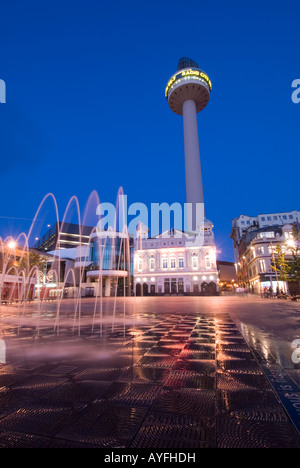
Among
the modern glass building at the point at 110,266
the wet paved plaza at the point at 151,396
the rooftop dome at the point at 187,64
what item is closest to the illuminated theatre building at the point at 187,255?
the modern glass building at the point at 110,266

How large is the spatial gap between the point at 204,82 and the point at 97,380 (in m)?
103

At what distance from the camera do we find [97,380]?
409 centimetres

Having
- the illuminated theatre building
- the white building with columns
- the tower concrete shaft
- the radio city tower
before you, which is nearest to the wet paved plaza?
the illuminated theatre building

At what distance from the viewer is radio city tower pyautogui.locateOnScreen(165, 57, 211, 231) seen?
251 feet

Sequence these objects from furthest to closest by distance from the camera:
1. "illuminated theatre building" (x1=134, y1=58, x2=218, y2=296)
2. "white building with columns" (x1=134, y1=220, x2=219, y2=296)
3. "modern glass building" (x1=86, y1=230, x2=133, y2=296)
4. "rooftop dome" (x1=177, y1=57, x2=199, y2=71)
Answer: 1. "rooftop dome" (x1=177, y1=57, x2=199, y2=71)
2. "modern glass building" (x1=86, y1=230, x2=133, y2=296)
3. "illuminated theatre building" (x1=134, y1=58, x2=218, y2=296)
4. "white building with columns" (x1=134, y1=220, x2=219, y2=296)

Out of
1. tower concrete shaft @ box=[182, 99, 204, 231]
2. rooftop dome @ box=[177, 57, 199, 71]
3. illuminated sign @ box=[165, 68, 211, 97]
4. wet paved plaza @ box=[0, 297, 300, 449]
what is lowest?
wet paved plaza @ box=[0, 297, 300, 449]

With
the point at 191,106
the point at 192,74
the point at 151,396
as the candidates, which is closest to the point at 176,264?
the point at 191,106

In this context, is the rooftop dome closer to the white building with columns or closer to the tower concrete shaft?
the tower concrete shaft

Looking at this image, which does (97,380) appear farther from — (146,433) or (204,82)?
(204,82)

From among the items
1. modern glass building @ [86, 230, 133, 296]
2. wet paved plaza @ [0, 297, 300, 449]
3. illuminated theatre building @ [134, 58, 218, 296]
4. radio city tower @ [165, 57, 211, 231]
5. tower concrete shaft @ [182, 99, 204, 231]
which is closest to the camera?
wet paved plaza @ [0, 297, 300, 449]

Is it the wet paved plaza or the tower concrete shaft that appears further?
the tower concrete shaft

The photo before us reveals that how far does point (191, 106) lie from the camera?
8600 cm
